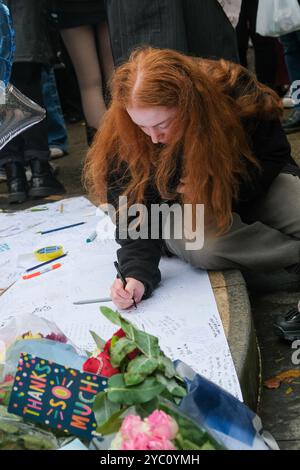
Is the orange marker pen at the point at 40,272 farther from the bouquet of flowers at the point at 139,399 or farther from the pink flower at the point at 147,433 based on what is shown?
the pink flower at the point at 147,433

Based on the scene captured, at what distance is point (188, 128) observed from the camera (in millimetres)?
2447

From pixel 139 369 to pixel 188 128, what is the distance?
37.1 inches

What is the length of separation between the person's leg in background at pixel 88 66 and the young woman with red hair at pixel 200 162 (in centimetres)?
145

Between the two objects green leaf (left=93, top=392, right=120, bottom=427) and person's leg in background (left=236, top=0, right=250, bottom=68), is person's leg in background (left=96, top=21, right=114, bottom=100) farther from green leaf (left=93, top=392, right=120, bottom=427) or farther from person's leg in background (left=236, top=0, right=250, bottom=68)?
green leaf (left=93, top=392, right=120, bottom=427)

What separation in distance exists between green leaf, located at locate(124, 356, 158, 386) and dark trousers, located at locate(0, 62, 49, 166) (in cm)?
253

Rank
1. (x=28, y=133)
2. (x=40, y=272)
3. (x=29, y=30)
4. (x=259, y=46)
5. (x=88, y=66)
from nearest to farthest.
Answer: (x=40, y=272) < (x=29, y=30) < (x=28, y=133) < (x=88, y=66) < (x=259, y=46)

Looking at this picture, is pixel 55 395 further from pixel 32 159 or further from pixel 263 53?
pixel 263 53

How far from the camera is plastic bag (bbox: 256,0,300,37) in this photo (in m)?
4.28

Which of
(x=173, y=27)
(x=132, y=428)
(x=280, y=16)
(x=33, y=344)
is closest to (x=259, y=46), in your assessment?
(x=280, y=16)

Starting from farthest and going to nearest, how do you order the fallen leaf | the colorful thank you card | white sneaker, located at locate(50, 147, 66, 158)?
1. white sneaker, located at locate(50, 147, 66, 158)
2. the fallen leaf
3. the colorful thank you card

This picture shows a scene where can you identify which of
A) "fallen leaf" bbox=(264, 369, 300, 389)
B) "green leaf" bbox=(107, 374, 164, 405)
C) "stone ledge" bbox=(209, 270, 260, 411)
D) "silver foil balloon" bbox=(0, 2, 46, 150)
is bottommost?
"fallen leaf" bbox=(264, 369, 300, 389)

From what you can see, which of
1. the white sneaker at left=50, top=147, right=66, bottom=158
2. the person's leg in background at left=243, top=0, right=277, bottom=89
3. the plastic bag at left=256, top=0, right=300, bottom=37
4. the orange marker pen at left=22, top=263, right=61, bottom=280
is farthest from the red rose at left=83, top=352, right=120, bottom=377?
the person's leg in background at left=243, top=0, right=277, bottom=89
